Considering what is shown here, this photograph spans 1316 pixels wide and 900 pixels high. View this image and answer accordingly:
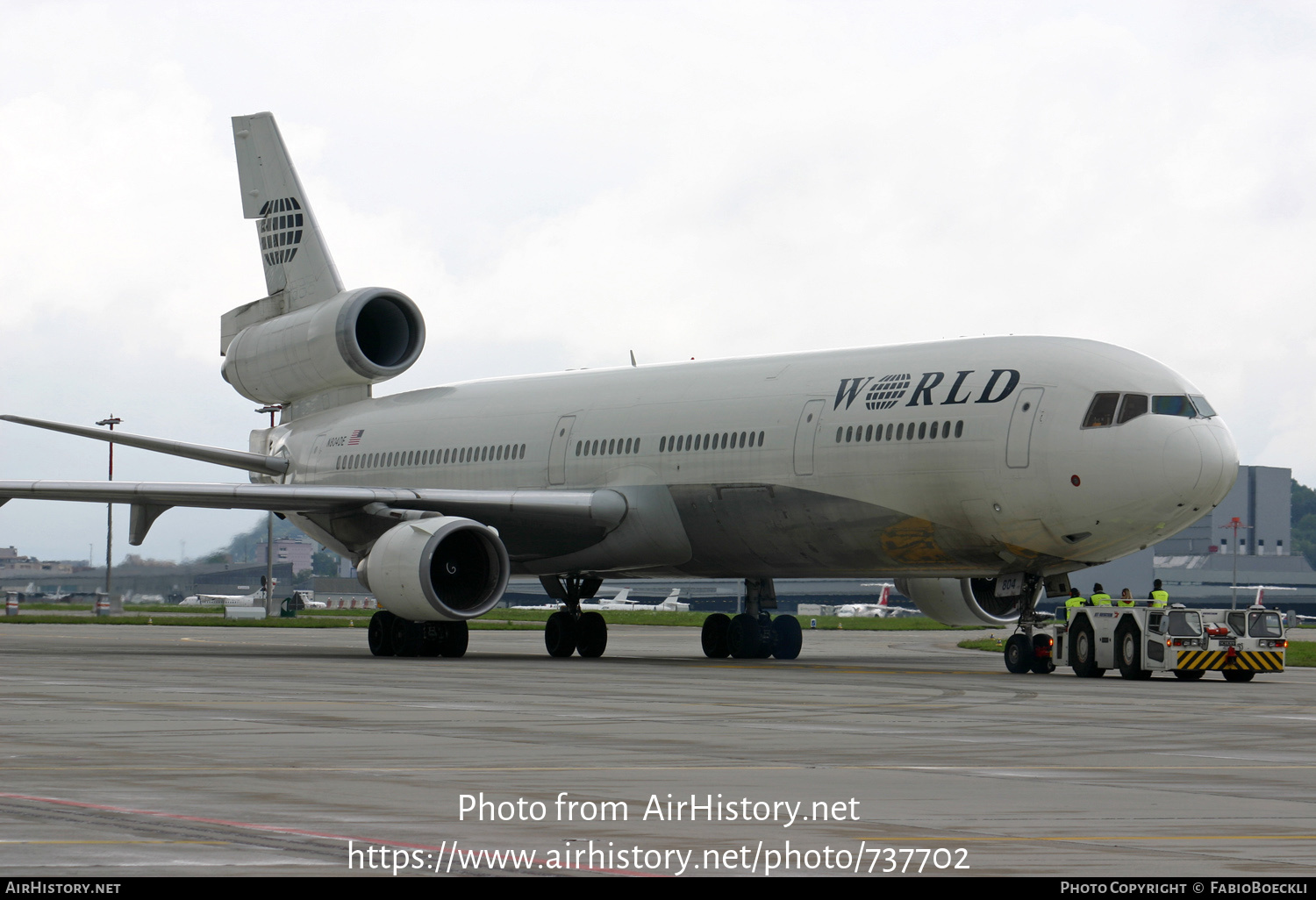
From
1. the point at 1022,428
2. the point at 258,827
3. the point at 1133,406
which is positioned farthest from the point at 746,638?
the point at 258,827

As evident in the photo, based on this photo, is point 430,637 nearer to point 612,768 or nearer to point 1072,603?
point 1072,603

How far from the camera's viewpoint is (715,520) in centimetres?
2558

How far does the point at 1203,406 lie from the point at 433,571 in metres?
11.8

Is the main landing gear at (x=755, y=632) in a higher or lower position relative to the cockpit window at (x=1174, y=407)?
lower

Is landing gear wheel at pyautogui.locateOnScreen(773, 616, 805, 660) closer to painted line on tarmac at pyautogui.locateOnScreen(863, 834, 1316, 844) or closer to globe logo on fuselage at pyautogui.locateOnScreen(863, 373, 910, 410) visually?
globe logo on fuselage at pyautogui.locateOnScreen(863, 373, 910, 410)

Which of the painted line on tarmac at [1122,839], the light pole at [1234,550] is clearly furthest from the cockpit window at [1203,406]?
the light pole at [1234,550]

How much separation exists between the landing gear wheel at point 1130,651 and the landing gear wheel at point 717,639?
845cm

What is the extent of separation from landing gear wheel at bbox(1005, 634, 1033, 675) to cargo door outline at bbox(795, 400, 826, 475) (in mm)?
3739

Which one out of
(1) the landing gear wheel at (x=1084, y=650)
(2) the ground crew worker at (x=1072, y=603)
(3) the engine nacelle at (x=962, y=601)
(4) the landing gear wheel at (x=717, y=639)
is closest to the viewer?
(1) the landing gear wheel at (x=1084, y=650)

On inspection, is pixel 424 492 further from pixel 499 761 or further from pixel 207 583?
pixel 207 583

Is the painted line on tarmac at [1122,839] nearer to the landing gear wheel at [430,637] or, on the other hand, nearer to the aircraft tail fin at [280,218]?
the landing gear wheel at [430,637]

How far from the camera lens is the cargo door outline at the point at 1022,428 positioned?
71.5 feet

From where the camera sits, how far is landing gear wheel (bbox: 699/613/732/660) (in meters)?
28.7

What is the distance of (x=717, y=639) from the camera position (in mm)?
28812
